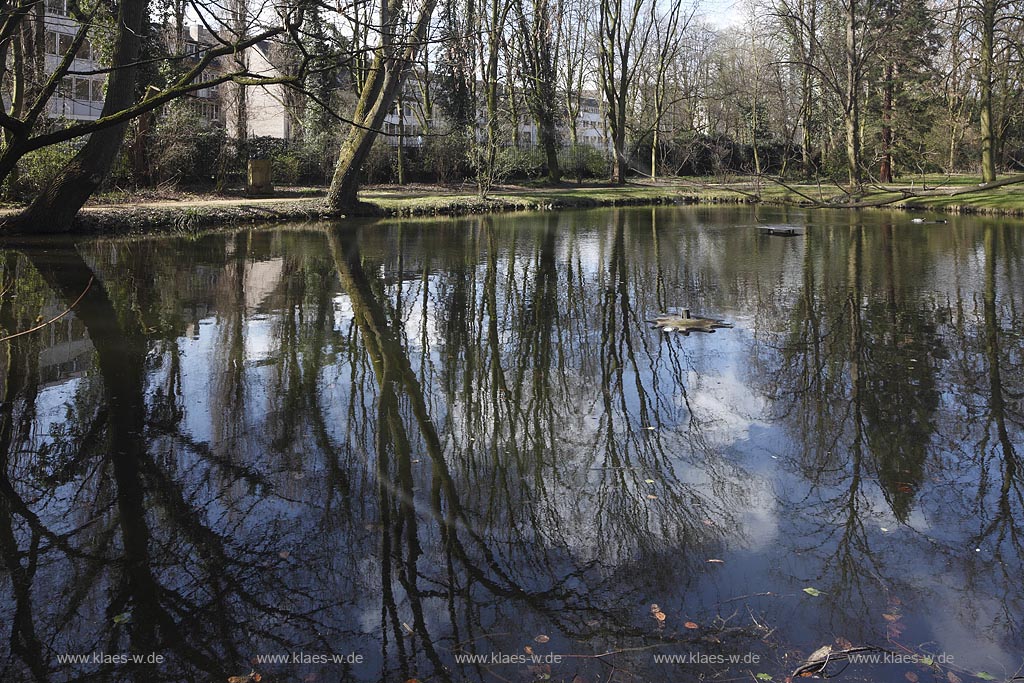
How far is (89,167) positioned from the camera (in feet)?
59.8

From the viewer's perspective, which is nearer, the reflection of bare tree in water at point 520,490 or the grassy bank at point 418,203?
the reflection of bare tree in water at point 520,490

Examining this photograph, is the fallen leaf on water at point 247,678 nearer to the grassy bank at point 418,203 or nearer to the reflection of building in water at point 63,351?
the reflection of building in water at point 63,351

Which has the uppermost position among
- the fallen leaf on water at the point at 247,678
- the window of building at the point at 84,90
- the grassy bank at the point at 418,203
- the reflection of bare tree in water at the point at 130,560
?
the window of building at the point at 84,90

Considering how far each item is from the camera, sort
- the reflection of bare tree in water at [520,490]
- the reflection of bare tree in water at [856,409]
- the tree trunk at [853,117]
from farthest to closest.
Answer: the tree trunk at [853,117] → the reflection of bare tree in water at [856,409] → the reflection of bare tree in water at [520,490]

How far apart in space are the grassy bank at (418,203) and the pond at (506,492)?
715cm

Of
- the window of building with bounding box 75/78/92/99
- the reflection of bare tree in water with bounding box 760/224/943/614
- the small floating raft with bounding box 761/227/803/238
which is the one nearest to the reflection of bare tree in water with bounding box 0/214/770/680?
the reflection of bare tree in water with bounding box 760/224/943/614

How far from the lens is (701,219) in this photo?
2675 centimetres

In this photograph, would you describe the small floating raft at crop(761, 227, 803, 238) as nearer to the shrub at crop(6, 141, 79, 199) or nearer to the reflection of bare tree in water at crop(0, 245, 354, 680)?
the shrub at crop(6, 141, 79, 199)

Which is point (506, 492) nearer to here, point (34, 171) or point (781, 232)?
point (781, 232)

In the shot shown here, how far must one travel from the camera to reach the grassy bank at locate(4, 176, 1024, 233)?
68.0ft

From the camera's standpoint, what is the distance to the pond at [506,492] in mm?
3568

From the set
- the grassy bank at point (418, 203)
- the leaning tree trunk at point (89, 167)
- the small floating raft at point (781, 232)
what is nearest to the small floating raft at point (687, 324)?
the grassy bank at point (418, 203)

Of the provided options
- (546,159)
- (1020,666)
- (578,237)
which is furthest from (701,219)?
(1020,666)

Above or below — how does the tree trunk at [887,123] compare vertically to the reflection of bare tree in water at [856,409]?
above
